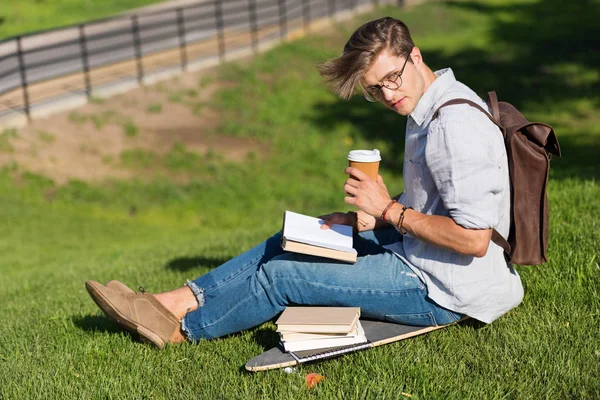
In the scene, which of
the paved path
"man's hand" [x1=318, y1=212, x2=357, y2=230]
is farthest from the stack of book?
the paved path

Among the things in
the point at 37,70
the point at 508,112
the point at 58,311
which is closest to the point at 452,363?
the point at 508,112

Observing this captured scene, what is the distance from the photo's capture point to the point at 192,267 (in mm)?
6582

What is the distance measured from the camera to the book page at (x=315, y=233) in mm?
3725

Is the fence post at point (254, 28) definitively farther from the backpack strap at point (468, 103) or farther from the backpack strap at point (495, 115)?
the backpack strap at point (468, 103)

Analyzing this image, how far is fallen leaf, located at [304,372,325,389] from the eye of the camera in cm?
350

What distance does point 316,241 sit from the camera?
374 cm

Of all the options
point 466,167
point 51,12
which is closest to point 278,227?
point 466,167

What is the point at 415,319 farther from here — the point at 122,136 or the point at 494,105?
the point at 122,136

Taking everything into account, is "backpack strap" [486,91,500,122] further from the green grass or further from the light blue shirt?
the green grass

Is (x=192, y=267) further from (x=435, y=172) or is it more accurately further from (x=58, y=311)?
(x=435, y=172)

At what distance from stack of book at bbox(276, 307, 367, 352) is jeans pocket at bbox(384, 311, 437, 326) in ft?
0.64

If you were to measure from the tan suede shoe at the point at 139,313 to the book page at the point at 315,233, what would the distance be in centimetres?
85

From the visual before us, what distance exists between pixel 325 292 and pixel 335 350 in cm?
32

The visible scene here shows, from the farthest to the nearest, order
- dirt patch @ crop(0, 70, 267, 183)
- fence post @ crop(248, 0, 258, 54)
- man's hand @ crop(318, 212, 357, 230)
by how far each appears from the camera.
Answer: fence post @ crop(248, 0, 258, 54)
dirt patch @ crop(0, 70, 267, 183)
man's hand @ crop(318, 212, 357, 230)
